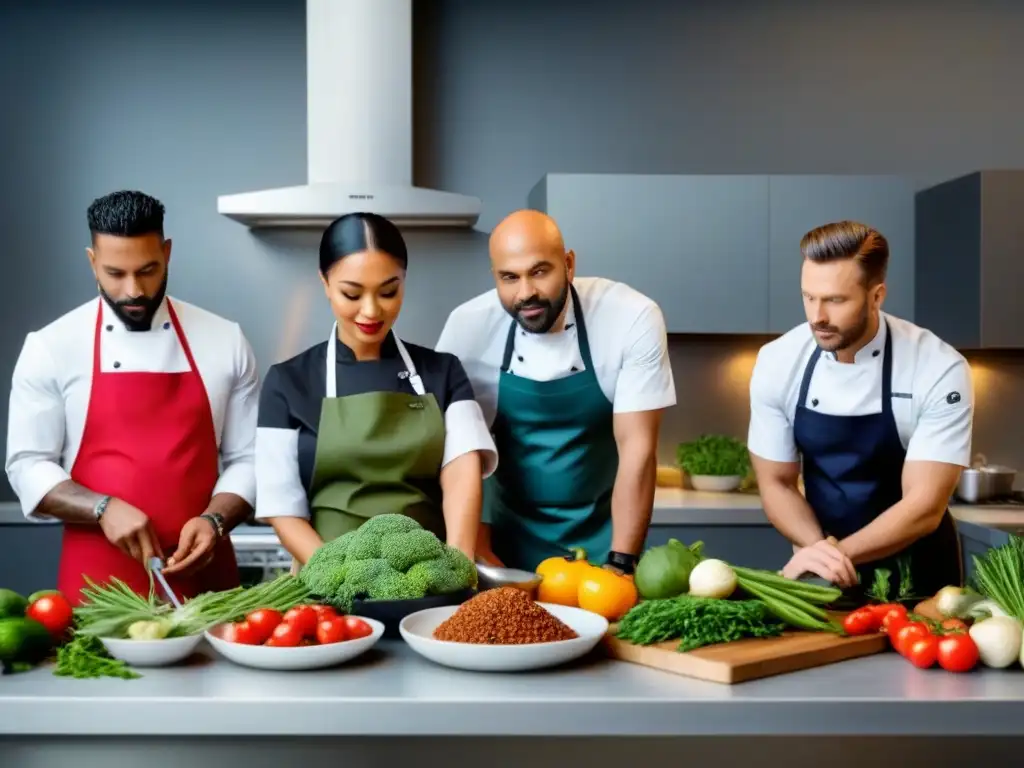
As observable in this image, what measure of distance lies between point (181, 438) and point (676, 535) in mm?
1923

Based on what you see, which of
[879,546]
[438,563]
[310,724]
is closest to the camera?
[310,724]

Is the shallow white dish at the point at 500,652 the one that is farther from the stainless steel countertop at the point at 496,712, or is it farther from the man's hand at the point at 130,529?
the man's hand at the point at 130,529

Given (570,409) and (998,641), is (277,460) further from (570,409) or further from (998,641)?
(998,641)

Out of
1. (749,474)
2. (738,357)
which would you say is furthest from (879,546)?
(738,357)

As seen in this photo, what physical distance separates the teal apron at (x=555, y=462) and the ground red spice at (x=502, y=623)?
99 cm

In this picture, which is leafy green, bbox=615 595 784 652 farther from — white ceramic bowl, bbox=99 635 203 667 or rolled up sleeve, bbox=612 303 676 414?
rolled up sleeve, bbox=612 303 676 414

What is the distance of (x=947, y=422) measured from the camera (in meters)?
2.39

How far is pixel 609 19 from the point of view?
4523 millimetres

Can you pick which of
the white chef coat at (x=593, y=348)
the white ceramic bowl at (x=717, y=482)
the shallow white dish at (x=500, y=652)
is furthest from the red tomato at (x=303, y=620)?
the white ceramic bowl at (x=717, y=482)

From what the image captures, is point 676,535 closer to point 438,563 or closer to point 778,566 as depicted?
point 778,566

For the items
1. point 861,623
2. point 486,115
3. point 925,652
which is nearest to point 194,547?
point 861,623

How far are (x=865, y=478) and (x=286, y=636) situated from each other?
1.48m

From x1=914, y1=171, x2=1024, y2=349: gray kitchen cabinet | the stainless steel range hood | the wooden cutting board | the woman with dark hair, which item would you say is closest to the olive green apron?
the woman with dark hair

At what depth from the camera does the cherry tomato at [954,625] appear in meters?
1.73
